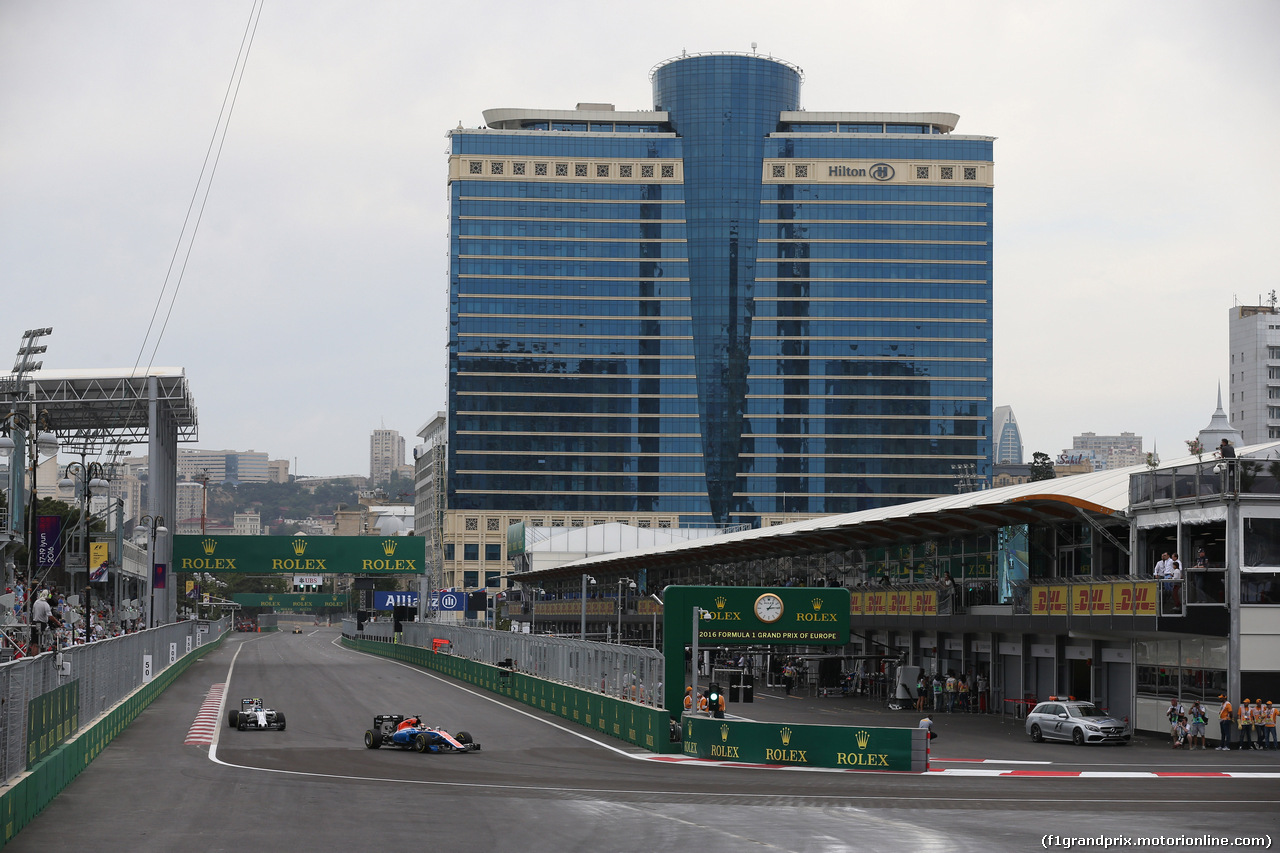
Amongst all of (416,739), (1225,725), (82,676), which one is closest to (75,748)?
(82,676)

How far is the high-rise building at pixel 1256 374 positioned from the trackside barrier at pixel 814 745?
155m

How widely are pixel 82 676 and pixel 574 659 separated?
18042 millimetres

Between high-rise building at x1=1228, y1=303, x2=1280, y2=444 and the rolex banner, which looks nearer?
the rolex banner

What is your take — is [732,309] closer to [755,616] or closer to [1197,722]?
[1197,722]

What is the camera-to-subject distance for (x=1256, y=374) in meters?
172

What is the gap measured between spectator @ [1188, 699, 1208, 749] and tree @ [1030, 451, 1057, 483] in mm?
105810

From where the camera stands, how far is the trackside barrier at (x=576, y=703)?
34.2 meters

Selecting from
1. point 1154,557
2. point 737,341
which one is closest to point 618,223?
point 737,341

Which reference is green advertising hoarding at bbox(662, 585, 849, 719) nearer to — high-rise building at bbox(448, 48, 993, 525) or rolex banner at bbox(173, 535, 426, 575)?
rolex banner at bbox(173, 535, 426, 575)

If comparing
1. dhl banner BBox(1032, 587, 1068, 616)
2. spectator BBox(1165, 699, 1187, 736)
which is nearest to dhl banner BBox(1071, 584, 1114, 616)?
dhl banner BBox(1032, 587, 1068, 616)

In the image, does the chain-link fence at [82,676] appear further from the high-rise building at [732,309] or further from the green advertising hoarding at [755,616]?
the high-rise building at [732,309]

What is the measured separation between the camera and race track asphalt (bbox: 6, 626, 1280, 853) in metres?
19.6

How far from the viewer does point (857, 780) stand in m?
28.3

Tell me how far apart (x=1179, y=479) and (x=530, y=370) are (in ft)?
446
